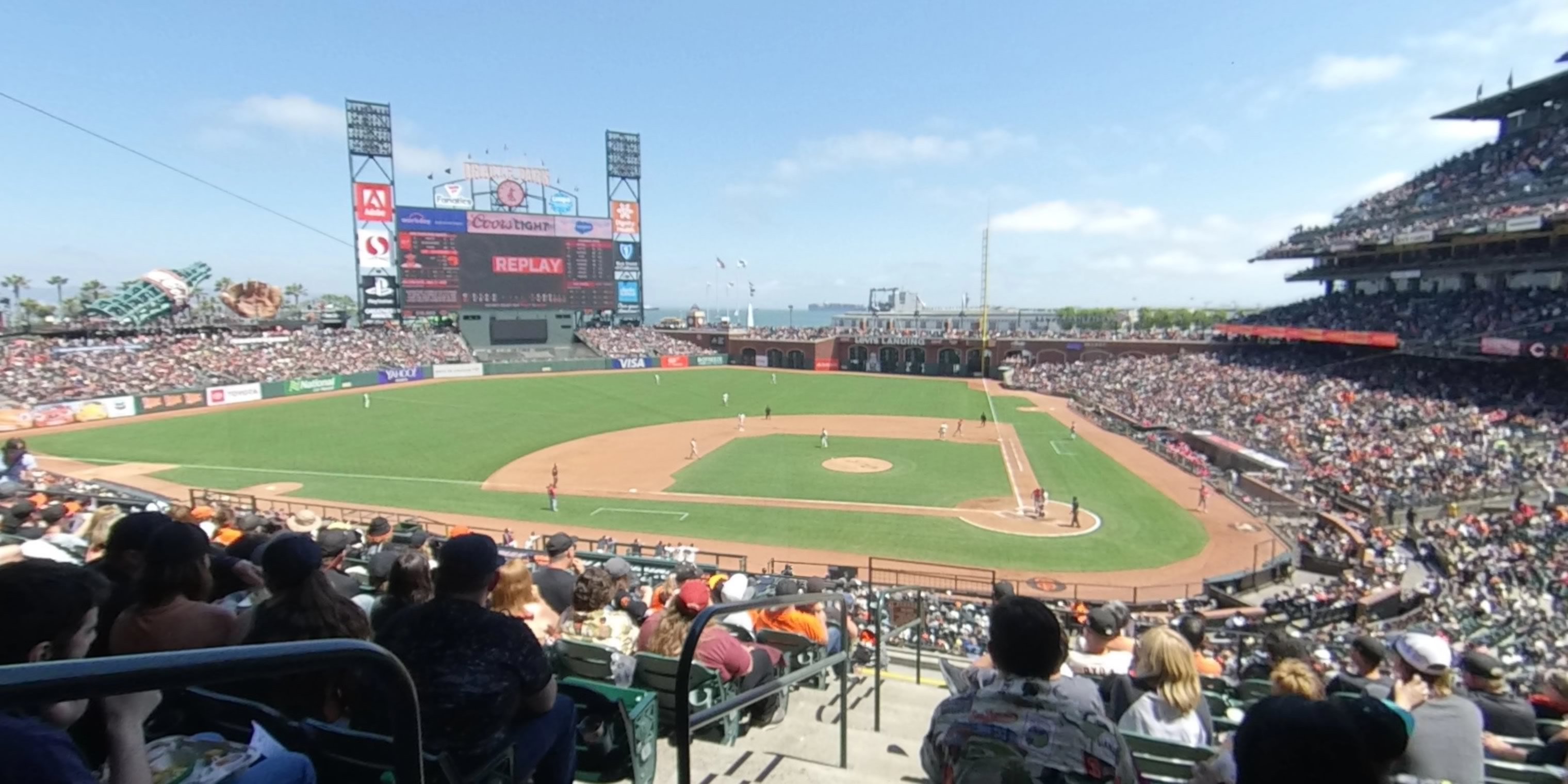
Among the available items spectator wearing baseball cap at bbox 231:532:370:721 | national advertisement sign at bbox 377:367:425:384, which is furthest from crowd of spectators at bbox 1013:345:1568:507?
national advertisement sign at bbox 377:367:425:384

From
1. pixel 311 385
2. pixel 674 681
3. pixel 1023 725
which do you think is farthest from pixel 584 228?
pixel 1023 725

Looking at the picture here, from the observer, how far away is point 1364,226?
147 feet

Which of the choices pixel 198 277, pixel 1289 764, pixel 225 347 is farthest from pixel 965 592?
pixel 198 277

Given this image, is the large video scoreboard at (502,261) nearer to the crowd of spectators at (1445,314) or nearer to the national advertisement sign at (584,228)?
the national advertisement sign at (584,228)

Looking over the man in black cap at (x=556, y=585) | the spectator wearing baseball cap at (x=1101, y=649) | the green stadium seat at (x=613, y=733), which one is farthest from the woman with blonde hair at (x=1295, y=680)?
the man in black cap at (x=556, y=585)

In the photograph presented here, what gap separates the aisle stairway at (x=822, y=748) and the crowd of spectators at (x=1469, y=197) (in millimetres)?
38674

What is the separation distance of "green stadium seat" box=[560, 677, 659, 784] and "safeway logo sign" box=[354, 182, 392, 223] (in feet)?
224

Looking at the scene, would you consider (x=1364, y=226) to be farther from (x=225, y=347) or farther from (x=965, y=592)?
(x=225, y=347)

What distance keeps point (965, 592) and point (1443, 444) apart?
22328 millimetres

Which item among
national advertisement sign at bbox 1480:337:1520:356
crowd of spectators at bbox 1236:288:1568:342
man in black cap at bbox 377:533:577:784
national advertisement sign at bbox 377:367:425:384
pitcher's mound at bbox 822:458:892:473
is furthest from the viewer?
national advertisement sign at bbox 377:367:425:384

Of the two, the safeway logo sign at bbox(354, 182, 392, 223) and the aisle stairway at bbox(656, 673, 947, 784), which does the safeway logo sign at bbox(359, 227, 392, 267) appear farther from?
the aisle stairway at bbox(656, 673, 947, 784)

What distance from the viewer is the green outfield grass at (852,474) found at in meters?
29.1

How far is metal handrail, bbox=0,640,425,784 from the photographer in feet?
4.36

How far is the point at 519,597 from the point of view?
5496 mm
